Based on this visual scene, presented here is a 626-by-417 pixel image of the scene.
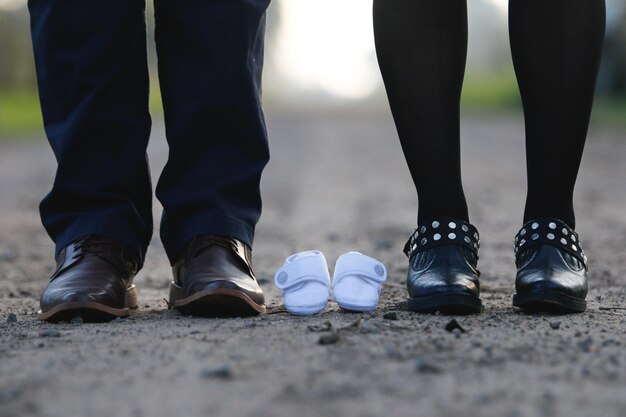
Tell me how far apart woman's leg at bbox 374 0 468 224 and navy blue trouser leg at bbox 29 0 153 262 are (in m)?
0.59

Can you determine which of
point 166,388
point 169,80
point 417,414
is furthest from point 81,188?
point 417,414

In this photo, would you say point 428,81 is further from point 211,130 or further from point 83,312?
point 83,312

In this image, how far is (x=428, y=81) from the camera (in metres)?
1.99

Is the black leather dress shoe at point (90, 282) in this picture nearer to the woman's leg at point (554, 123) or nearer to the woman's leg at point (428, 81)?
the woman's leg at point (428, 81)

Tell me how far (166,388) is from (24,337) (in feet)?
1.82

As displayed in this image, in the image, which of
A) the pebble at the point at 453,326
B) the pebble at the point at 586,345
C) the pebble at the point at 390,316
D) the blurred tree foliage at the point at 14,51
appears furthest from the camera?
the blurred tree foliage at the point at 14,51

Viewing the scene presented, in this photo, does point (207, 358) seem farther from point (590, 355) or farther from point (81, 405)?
point (590, 355)

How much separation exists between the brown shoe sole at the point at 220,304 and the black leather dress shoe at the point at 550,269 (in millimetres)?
594

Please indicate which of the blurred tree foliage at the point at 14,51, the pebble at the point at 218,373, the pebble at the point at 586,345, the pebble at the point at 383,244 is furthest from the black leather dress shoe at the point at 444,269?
the blurred tree foliage at the point at 14,51

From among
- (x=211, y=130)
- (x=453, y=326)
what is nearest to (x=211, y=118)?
Answer: (x=211, y=130)

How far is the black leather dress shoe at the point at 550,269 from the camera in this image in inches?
75.8

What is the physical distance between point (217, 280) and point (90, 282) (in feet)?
0.93

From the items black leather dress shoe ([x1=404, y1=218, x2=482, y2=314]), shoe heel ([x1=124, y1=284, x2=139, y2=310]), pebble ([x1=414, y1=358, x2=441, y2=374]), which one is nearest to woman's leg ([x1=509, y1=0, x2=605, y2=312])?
black leather dress shoe ([x1=404, y1=218, x2=482, y2=314])

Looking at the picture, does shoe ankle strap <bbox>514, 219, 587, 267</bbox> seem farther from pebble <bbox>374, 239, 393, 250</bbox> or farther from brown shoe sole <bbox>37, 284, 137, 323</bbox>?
pebble <bbox>374, 239, 393, 250</bbox>
